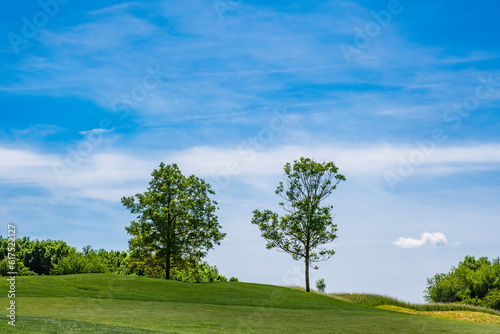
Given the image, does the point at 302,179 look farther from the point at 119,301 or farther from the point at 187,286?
the point at 119,301

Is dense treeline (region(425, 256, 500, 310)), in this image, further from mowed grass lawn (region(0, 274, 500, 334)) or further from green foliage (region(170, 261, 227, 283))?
green foliage (region(170, 261, 227, 283))

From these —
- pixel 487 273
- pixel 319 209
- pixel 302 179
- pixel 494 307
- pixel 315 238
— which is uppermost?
pixel 302 179

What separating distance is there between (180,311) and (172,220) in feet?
75.4

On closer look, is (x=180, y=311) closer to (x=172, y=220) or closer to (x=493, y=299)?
(x=172, y=220)

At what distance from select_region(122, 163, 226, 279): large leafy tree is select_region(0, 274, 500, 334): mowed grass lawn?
755 cm

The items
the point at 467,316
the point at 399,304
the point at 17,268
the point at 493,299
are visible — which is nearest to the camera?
the point at 467,316

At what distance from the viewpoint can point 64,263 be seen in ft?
143

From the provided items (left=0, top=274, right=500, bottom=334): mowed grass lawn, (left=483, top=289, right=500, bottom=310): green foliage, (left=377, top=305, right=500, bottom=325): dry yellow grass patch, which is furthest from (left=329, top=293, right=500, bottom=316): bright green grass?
(left=483, top=289, right=500, bottom=310): green foliage

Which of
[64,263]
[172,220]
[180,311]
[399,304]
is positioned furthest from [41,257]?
[399,304]

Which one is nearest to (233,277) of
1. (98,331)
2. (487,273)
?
(487,273)

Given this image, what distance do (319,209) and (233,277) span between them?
21.1m

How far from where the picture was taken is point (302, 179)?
146 feet

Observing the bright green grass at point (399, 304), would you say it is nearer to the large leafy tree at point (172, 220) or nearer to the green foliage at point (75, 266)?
the large leafy tree at point (172, 220)

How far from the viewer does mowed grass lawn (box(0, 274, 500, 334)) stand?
1625 centimetres
